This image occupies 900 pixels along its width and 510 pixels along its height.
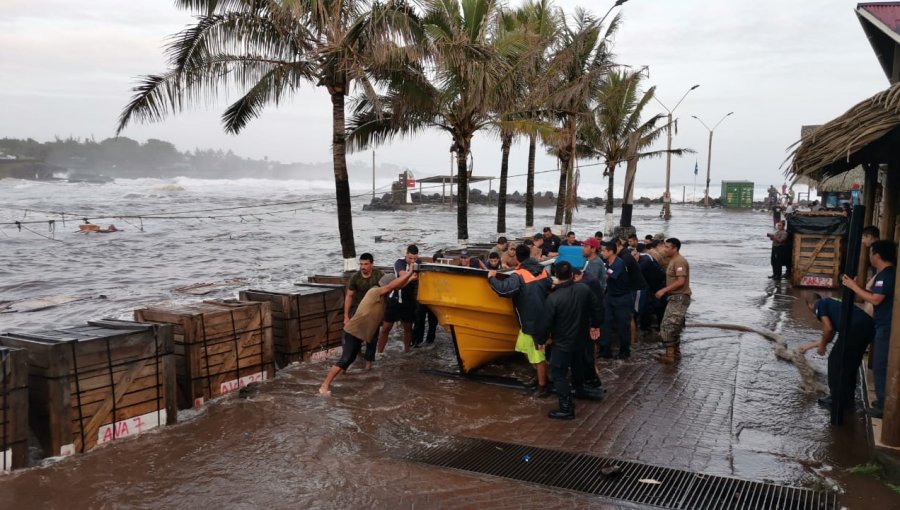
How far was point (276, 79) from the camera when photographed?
13.6m

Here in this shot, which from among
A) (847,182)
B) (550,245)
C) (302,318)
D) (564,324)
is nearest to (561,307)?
(564,324)

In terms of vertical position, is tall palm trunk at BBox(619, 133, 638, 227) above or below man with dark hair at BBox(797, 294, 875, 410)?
above

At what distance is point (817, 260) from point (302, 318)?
40.6 ft

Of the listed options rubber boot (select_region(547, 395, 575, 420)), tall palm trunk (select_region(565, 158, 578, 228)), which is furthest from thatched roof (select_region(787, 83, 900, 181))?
tall palm trunk (select_region(565, 158, 578, 228))

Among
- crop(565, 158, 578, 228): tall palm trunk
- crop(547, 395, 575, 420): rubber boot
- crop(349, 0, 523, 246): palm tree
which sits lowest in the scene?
crop(547, 395, 575, 420): rubber boot

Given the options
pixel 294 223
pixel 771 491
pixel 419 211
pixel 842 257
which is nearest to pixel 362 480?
pixel 771 491

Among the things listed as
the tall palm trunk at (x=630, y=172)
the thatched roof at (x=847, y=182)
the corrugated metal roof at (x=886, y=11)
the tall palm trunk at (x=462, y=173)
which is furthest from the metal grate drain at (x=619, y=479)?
the tall palm trunk at (x=630, y=172)

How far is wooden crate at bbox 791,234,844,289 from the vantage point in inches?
600

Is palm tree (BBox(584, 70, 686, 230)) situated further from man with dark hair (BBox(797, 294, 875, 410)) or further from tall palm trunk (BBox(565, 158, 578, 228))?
man with dark hair (BBox(797, 294, 875, 410))

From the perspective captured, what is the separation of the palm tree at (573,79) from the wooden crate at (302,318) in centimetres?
1183

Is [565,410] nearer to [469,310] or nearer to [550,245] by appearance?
[469,310]

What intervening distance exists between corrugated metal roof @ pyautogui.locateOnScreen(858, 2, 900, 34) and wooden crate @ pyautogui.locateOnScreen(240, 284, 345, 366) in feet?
33.3

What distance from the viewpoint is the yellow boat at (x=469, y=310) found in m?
8.30

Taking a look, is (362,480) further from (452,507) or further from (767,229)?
(767,229)
